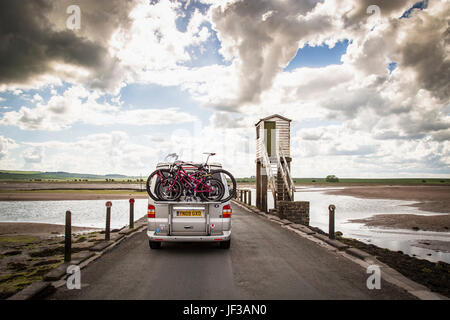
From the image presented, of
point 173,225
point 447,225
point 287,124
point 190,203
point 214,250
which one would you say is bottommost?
point 447,225

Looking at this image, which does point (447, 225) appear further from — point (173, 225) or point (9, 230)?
point (9, 230)

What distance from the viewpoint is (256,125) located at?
70.1 ft

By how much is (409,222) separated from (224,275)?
17.5 meters

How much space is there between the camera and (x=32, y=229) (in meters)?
14.1

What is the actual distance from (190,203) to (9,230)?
41.0ft

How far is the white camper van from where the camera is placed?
661 cm

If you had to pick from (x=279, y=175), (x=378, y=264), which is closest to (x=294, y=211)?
(x=279, y=175)

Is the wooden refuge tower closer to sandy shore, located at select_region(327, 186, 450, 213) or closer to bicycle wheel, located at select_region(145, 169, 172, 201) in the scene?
bicycle wheel, located at select_region(145, 169, 172, 201)

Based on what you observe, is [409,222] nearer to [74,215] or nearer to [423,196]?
[74,215]

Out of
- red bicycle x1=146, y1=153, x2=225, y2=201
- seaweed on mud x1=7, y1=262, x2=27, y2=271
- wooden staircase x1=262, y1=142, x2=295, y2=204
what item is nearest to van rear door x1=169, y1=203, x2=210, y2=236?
red bicycle x1=146, y1=153, x2=225, y2=201

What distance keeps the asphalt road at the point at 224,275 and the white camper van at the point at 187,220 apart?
46 cm

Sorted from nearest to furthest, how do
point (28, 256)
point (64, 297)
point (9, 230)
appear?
point (64, 297) → point (28, 256) → point (9, 230)

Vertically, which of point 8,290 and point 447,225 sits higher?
point 8,290
